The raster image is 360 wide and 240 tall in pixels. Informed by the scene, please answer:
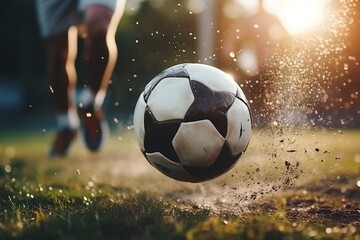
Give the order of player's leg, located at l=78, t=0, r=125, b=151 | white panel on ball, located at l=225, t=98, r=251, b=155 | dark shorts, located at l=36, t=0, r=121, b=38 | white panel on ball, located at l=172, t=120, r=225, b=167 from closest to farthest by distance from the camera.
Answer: white panel on ball, located at l=172, t=120, r=225, b=167
white panel on ball, located at l=225, t=98, r=251, b=155
player's leg, located at l=78, t=0, r=125, b=151
dark shorts, located at l=36, t=0, r=121, b=38

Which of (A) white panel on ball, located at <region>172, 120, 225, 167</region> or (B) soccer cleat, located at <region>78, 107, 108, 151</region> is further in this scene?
(B) soccer cleat, located at <region>78, 107, 108, 151</region>

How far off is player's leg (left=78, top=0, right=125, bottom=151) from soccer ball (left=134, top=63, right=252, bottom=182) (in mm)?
1992

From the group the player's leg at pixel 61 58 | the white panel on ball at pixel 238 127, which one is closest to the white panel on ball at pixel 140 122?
the white panel on ball at pixel 238 127

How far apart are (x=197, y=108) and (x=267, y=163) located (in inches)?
52.8

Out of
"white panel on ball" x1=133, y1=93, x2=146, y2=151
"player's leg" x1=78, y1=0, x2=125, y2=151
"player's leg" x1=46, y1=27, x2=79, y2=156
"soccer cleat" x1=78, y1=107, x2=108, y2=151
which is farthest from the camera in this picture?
"player's leg" x1=46, y1=27, x2=79, y2=156

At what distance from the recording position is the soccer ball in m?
3.22

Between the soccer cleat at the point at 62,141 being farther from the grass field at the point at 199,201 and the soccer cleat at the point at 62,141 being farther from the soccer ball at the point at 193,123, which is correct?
the soccer ball at the point at 193,123

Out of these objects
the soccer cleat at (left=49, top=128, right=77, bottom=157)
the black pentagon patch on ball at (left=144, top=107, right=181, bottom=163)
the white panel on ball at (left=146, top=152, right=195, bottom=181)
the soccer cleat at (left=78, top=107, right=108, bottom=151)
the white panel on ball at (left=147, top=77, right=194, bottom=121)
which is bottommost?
the soccer cleat at (left=49, top=128, right=77, bottom=157)

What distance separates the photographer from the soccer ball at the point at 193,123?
3221 mm

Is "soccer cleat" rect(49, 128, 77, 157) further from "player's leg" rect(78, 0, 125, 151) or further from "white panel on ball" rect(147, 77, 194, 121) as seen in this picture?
"white panel on ball" rect(147, 77, 194, 121)

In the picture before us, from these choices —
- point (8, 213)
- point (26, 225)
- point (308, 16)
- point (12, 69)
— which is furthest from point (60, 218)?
Result: point (12, 69)

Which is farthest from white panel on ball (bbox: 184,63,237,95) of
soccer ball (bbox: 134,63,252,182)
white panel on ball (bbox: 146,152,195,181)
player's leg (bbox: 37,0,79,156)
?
player's leg (bbox: 37,0,79,156)

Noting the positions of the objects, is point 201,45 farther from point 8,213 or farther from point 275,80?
point 8,213

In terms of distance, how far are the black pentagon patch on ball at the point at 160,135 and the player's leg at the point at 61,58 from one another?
3.08 m
